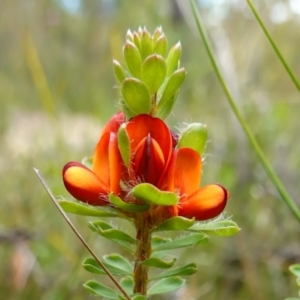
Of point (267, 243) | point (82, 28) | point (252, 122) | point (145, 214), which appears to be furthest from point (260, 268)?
point (82, 28)

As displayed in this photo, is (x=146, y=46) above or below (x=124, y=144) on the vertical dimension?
above

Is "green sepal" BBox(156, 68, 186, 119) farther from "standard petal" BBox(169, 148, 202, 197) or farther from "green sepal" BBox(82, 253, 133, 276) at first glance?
"green sepal" BBox(82, 253, 133, 276)

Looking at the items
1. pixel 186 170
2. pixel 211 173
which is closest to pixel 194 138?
pixel 186 170

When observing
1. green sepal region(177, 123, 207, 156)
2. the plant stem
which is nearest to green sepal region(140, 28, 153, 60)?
green sepal region(177, 123, 207, 156)

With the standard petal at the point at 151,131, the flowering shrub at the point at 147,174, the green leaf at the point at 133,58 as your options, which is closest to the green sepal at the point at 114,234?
the flowering shrub at the point at 147,174

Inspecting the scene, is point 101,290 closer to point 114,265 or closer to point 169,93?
point 114,265

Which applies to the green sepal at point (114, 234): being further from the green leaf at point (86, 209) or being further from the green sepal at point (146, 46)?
the green sepal at point (146, 46)

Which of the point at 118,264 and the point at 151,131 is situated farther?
the point at 118,264

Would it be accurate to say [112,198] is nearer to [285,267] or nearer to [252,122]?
[285,267]
